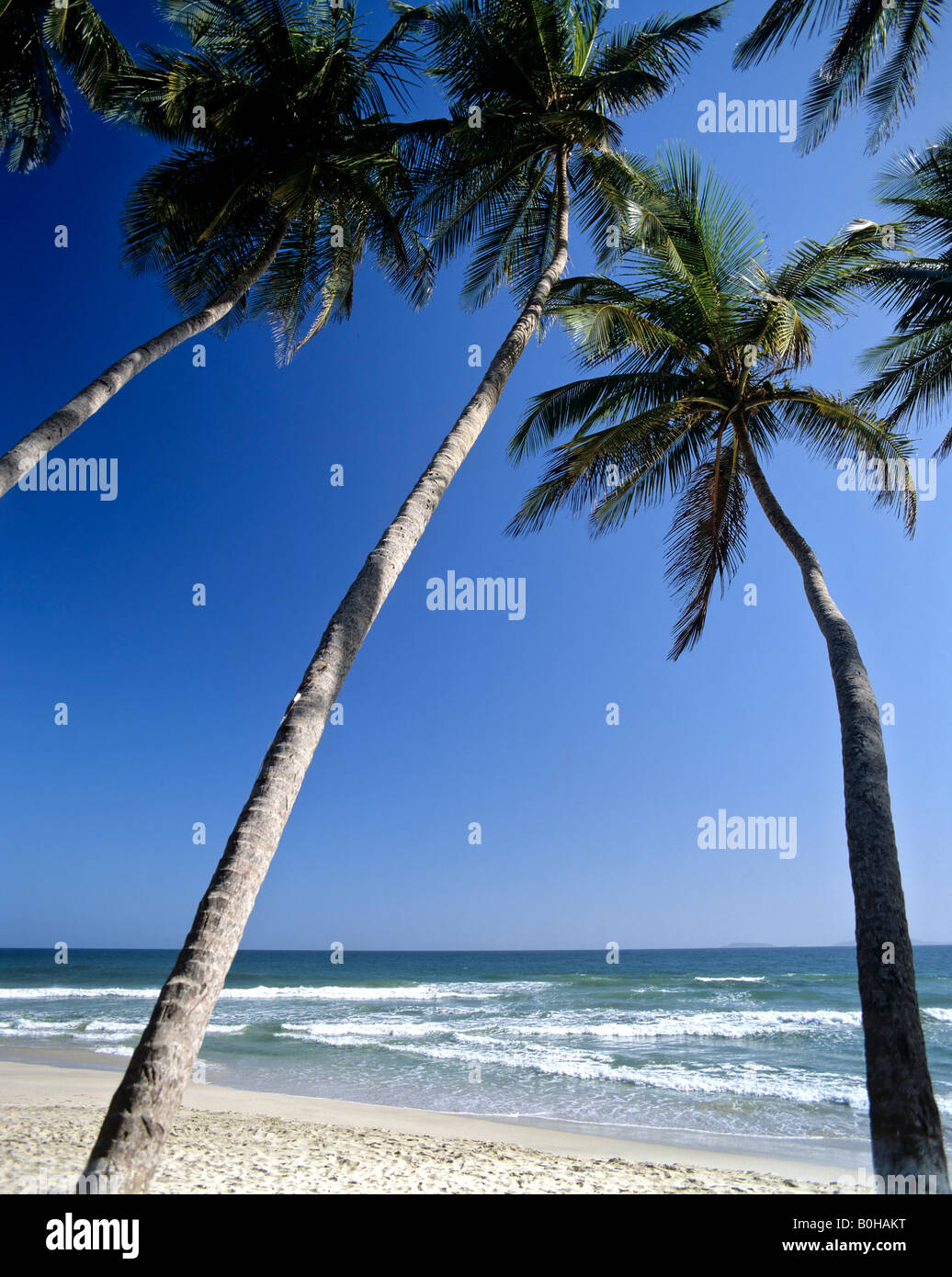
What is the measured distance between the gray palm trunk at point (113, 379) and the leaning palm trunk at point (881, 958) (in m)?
7.12

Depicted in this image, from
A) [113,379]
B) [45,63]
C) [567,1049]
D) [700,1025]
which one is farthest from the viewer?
[700,1025]

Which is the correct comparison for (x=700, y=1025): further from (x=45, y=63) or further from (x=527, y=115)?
(x=45, y=63)

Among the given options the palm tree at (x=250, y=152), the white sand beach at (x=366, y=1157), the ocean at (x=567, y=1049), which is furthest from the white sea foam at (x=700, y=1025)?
the palm tree at (x=250, y=152)

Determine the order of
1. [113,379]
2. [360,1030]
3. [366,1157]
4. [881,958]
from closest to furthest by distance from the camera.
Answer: [881,958] < [113,379] < [366,1157] < [360,1030]

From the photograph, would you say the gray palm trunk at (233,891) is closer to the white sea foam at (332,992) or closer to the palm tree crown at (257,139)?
the palm tree crown at (257,139)

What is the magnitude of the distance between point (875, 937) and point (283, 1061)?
1425cm

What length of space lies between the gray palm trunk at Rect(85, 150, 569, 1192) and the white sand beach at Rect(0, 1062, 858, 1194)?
417 centimetres

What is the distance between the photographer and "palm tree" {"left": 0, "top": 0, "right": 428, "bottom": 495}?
25.7 feet

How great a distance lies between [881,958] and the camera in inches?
157

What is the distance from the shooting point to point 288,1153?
7449 millimetres

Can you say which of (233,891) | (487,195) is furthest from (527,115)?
(233,891)

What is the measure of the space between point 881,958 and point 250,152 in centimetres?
994

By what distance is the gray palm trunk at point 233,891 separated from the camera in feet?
8.32
